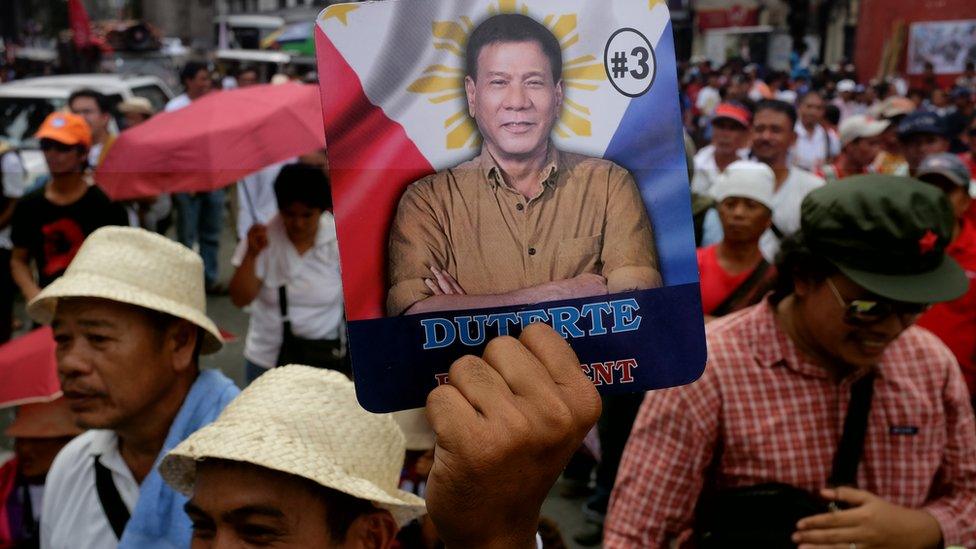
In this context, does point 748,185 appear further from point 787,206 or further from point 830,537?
point 830,537

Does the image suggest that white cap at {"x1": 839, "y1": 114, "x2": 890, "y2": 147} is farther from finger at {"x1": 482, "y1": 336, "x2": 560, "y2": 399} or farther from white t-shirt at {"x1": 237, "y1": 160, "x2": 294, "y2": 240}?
finger at {"x1": 482, "y1": 336, "x2": 560, "y2": 399}

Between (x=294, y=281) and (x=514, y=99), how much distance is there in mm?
3370

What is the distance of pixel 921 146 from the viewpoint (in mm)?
6332

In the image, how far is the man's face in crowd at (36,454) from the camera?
2971 millimetres

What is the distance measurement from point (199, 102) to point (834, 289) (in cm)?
403

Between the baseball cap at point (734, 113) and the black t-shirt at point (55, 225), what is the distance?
3.89 metres

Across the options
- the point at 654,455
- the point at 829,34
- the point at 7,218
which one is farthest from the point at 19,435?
the point at 829,34

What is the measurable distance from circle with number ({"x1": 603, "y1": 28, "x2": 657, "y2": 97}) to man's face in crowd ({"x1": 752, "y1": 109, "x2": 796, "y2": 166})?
4677 millimetres

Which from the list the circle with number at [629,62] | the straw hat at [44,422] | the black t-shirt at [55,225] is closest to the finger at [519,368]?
the circle with number at [629,62]

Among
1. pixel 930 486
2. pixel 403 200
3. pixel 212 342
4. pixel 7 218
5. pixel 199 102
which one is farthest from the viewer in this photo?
pixel 7 218

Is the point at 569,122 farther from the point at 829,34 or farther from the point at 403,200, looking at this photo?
the point at 829,34

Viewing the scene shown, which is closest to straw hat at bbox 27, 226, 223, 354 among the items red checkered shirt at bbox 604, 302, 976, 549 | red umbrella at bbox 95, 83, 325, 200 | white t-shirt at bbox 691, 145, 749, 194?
red checkered shirt at bbox 604, 302, 976, 549

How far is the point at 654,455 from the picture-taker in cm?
222

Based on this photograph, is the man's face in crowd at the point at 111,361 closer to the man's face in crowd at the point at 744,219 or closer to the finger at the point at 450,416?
the finger at the point at 450,416
